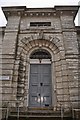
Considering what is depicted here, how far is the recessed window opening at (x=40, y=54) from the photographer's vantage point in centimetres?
1185

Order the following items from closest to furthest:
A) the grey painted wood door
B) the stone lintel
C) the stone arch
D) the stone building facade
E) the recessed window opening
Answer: the stone building facade
the stone arch
the grey painted wood door
the recessed window opening
the stone lintel

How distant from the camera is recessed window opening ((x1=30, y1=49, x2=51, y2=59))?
38.9 ft

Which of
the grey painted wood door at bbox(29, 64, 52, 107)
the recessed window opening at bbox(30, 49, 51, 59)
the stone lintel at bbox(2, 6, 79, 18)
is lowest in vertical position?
the grey painted wood door at bbox(29, 64, 52, 107)

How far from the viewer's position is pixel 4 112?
856 cm

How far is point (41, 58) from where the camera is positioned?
11.9m

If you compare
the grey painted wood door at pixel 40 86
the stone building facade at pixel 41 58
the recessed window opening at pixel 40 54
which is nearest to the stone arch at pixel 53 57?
the stone building facade at pixel 41 58

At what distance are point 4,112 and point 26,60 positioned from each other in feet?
12.6

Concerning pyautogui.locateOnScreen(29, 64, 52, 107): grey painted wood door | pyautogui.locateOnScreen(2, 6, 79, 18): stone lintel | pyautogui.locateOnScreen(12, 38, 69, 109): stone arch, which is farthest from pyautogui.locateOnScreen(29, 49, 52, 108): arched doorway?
pyautogui.locateOnScreen(2, 6, 79, 18): stone lintel

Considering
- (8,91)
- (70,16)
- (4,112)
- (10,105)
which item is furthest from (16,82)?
(70,16)

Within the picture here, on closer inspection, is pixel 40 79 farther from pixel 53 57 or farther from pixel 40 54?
pixel 40 54

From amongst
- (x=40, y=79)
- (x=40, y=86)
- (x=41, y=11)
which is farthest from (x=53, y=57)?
(x=41, y=11)

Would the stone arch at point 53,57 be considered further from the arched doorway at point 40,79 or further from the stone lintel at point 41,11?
the stone lintel at point 41,11

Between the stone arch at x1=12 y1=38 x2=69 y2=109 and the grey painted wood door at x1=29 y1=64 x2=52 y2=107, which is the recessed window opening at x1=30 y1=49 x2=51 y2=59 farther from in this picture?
the grey painted wood door at x1=29 y1=64 x2=52 y2=107

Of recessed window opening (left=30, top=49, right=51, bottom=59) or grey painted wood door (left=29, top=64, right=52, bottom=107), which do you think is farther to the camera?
recessed window opening (left=30, top=49, right=51, bottom=59)
